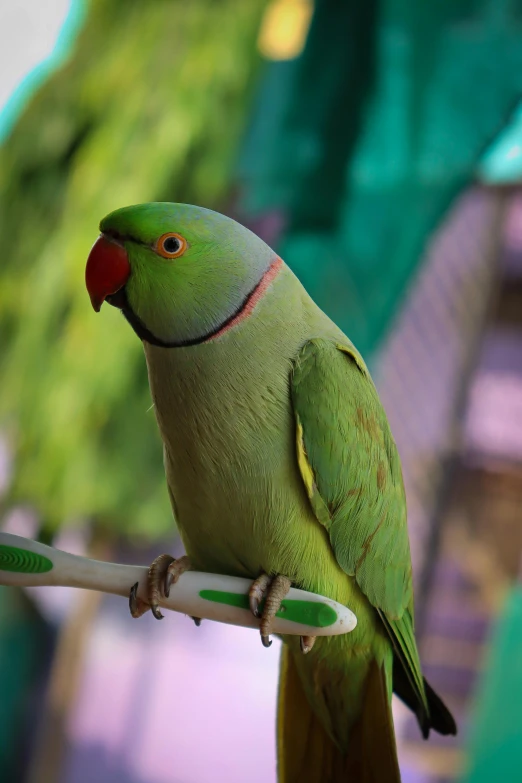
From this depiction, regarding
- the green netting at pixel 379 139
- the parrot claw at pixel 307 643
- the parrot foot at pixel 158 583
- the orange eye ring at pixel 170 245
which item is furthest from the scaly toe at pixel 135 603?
the green netting at pixel 379 139

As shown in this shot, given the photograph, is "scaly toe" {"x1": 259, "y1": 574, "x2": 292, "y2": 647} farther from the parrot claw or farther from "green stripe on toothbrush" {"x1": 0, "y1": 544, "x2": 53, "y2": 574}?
"green stripe on toothbrush" {"x1": 0, "y1": 544, "x2": 53, "y2": 574}

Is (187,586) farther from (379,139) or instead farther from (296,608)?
(379,139)

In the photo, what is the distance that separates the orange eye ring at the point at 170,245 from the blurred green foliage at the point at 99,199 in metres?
0.81

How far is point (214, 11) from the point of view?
4.36 ft

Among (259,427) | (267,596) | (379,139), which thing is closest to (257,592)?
(267,596)

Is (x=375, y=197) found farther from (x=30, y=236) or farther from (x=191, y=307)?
(x=191, y=307)

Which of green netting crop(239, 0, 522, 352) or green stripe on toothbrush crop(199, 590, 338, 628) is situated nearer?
green stripe on toothbrush crop(199, 590, 338, 628)

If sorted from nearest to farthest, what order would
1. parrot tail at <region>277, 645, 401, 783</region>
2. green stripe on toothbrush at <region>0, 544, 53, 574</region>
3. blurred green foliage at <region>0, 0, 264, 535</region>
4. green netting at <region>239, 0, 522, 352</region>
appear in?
green stripe on toothbrush at <region>0, 544, 53, 574</region>
parrot tail at <region>277, 645, 401, 783</region>
green netting at <region>239, 0, 522, 352</region>
blurred green foliage at <region>0, 0, 264, 535</region>

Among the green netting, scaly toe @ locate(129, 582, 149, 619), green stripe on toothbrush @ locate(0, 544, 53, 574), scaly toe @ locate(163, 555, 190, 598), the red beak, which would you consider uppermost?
the green netting

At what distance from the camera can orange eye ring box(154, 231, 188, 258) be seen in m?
0.46

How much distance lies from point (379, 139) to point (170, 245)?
806 mm

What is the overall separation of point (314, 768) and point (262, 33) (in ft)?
3.97

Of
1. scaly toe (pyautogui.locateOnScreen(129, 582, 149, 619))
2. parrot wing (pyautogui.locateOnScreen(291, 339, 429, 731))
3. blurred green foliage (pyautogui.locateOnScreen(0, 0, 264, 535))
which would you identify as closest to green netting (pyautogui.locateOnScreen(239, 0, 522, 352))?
blurred green foliage (pyautogui.locateOnScreen(0, 0, 264, 535))

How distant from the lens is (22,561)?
43 cm
